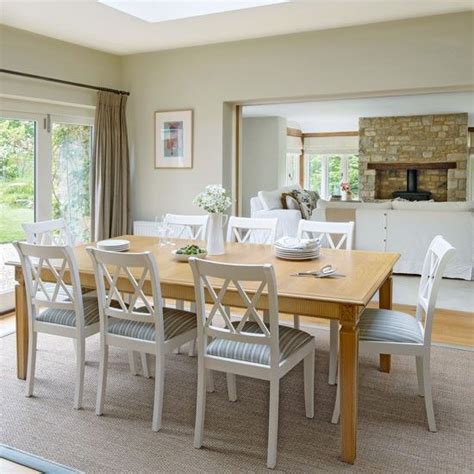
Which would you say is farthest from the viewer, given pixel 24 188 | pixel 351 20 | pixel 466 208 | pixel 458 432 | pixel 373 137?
pixel 373 137

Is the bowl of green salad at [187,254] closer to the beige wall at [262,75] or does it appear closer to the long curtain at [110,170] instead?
the beige wall at [262,75]

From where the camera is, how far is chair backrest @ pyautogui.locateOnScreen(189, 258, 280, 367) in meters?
2.23

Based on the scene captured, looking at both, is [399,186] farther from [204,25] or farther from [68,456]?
[68,456]

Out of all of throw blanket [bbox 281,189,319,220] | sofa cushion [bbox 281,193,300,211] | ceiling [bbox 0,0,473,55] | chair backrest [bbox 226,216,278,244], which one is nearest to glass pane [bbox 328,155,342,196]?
throw blanket [bbox 281,189,319,220]

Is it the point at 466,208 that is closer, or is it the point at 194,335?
the point at 194,335

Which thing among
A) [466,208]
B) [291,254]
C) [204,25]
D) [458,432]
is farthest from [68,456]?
[466,208]

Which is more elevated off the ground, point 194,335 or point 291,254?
point 291,254

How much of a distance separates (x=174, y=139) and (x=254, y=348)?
361cm

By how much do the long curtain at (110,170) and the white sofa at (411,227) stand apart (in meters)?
2.39

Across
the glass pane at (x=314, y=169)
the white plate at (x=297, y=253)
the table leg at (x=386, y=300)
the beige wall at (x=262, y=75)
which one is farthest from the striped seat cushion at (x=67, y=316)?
the glass pane at (x=314, y=169)

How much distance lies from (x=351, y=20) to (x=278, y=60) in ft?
2.60

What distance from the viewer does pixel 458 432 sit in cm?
262

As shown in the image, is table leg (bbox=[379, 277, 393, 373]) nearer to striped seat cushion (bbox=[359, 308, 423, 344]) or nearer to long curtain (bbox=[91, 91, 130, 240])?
striped seat cushion (bbox=[359, 308, 423, 344])

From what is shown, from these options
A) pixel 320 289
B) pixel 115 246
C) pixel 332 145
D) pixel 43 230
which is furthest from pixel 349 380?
pixel 332 145
